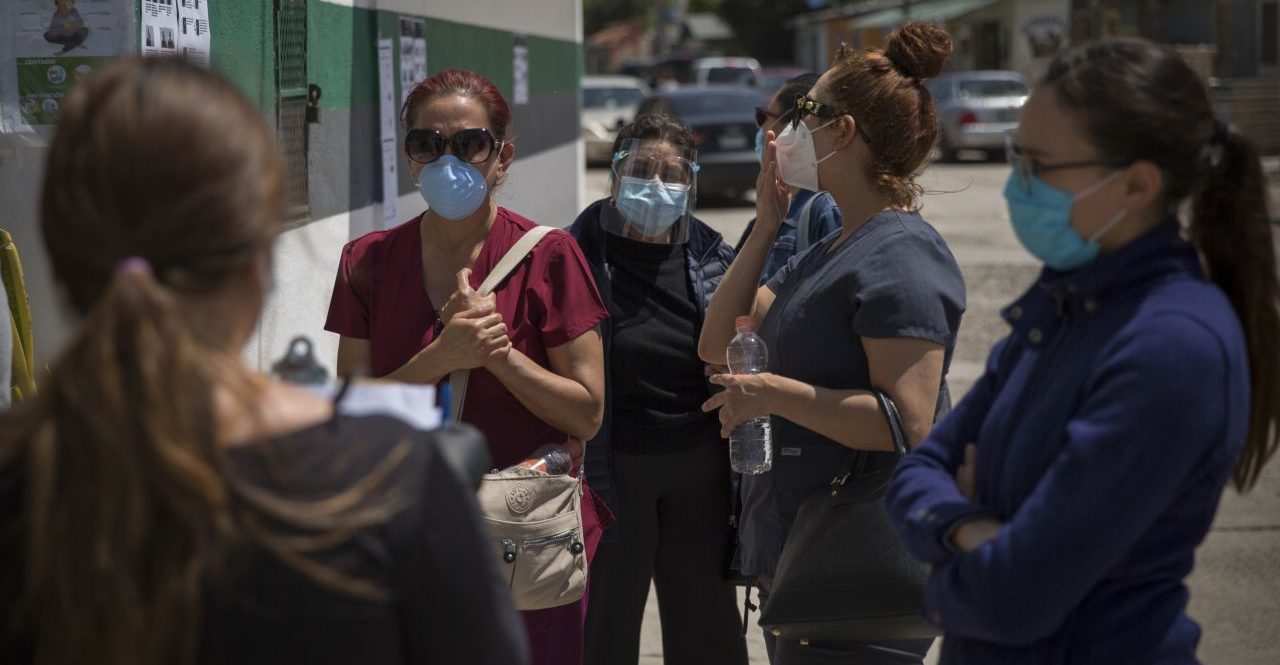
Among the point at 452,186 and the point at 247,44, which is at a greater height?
the point at 247,44

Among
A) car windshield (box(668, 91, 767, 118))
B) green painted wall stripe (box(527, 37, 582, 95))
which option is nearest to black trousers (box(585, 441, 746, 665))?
green painted wall stripe (box(527, 37, 582, 95))

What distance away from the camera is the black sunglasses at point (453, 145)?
321cm

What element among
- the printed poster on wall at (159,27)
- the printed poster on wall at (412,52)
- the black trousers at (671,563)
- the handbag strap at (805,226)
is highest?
the printed poster on wall at (412,52)

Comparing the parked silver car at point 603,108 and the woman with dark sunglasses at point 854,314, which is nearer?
the woman with dark sunglasses at point 854,314

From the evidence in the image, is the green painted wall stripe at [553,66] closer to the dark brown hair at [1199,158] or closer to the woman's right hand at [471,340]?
the woman's right hand at [471,340]

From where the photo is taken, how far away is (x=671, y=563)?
12.6 feet

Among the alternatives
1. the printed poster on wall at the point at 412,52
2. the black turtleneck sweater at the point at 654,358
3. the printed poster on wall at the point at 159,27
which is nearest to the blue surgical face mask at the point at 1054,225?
the black turtleneck sweater at the point at 654,358

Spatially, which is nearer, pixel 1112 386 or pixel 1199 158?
pixel 1112 386

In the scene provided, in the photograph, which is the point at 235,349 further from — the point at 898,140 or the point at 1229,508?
the point at 1229,508

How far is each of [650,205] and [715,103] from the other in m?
16.0

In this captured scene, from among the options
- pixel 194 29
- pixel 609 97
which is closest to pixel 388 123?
pixel 194 29

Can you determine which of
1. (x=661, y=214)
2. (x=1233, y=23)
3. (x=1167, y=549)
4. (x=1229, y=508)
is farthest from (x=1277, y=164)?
(x=1167, y=549)

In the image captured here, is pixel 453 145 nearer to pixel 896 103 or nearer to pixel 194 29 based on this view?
pixel 896 103

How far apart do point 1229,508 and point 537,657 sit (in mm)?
4590
